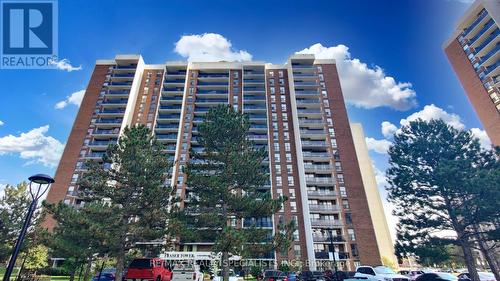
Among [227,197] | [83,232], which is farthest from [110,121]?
[227,197]

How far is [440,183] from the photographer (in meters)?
22.6

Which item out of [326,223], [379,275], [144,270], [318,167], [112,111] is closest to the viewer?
[144,270]

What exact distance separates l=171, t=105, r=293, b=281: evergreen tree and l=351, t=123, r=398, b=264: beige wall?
56.9 m

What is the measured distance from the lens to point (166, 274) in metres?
19.9

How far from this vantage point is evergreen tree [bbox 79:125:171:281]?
19.2m

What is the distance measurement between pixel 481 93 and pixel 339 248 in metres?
40.6

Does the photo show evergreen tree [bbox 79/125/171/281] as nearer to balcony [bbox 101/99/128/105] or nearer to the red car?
the red car

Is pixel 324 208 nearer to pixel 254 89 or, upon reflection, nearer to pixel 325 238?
pixel 325 238

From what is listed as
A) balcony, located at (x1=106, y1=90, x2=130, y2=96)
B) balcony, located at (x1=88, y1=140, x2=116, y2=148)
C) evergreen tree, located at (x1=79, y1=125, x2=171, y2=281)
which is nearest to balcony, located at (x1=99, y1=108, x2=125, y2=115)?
balcony, located at (x1=106, y1=90, x2=130, y2=96)

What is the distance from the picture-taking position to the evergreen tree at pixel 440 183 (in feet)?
68.8

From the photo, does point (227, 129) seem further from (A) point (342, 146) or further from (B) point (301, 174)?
(A) point (342, 146)

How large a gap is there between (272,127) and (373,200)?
38.9 meters

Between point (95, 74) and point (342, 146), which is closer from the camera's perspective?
point (342, 146)

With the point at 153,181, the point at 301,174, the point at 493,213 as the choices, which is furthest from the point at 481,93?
the point at 153,181
